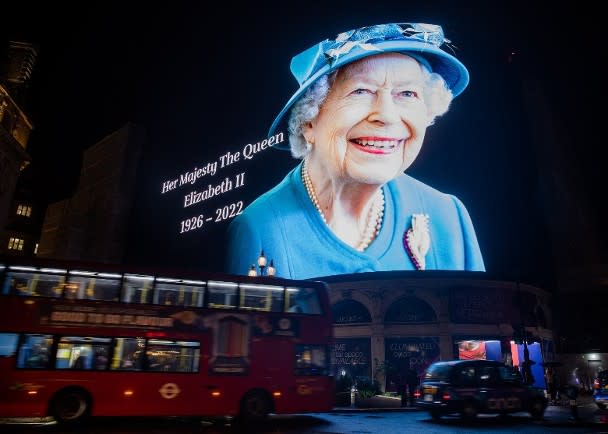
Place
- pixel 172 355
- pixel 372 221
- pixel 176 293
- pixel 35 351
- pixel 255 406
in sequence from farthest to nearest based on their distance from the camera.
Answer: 1. pixel 372 221
2. pixel 255 406
3. pixel 176 293
4. pixel 172 355
5. pixel 35 351

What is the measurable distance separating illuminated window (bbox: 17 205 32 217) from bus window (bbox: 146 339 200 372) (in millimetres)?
58286

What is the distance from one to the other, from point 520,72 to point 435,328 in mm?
25590

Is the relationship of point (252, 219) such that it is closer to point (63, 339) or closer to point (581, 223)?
point (63, 339)

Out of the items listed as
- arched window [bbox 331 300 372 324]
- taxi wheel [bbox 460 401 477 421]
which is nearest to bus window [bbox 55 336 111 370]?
taxi wheel [bbox 460 401 477 421]

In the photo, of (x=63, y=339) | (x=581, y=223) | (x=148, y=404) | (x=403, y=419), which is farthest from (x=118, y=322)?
(x=581, y=223)

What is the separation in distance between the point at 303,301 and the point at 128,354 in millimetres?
5272

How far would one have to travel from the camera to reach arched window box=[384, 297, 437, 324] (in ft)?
89.4

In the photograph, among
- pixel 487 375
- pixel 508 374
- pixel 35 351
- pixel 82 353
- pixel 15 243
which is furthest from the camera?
pixel 15 243

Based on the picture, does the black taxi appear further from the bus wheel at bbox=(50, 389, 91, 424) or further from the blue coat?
the blue coat

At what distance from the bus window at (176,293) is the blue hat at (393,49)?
21.5 m

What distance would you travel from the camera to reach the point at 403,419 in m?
14.1

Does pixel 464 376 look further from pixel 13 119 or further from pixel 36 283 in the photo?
pixel 13 119

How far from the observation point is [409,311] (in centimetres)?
2753

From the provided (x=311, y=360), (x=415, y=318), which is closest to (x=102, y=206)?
(x=415, y=318)
